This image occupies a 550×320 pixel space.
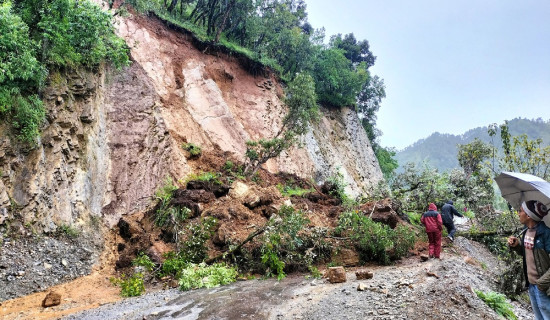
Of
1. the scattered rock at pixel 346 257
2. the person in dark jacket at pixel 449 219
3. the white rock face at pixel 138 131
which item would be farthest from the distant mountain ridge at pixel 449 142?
the scattered rock at pixel 346 257

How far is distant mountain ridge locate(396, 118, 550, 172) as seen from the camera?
121 meters

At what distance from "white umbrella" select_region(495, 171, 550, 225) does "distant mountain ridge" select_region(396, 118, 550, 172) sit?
4751 inches

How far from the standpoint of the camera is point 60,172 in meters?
9.28

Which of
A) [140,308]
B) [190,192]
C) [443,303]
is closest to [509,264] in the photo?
[443,303]

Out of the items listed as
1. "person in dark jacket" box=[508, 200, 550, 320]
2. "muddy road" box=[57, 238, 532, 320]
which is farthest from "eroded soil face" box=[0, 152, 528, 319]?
"person in dark jacket" box=[508, 200, 550, 320]

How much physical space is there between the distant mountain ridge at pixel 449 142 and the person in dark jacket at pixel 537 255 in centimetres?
12098

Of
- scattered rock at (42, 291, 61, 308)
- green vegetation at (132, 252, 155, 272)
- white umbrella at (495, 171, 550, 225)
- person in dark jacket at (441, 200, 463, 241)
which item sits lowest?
scattered rock at (42, 291, 61, 308)

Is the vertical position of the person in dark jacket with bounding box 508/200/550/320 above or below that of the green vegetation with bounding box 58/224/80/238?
above

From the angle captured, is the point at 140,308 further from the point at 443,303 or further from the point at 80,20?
the point at 80,20

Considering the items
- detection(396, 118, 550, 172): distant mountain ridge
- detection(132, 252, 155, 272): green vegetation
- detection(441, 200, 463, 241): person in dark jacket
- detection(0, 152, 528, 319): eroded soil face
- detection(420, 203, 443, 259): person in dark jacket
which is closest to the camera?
detection(0, 152, 528, 319): eroded soil face

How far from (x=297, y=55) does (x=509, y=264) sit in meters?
20.1

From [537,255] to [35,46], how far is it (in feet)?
36.3

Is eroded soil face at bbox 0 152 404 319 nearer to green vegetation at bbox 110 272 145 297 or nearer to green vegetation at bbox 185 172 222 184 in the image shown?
green vegetation at bbox 110 272 145 297

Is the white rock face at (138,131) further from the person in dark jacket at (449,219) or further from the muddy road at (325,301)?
the person in dark jacket at (449,219)
